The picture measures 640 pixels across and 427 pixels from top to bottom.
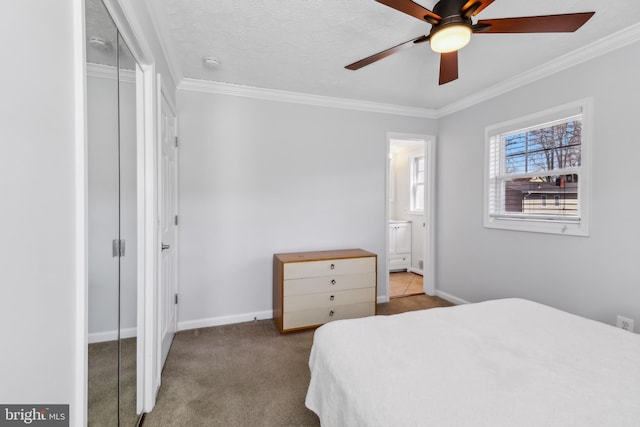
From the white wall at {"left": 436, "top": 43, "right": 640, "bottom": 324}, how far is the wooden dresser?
4.10ft

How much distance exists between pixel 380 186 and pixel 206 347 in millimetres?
2557

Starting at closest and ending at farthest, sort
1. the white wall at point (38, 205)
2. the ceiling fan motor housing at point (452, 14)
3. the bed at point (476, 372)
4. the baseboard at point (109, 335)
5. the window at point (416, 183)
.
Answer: the white wall at point (38, 205)
the bed at point (476, 372)
the baseboard at point (109, 335)
the ceiling fan motor housing at point (452, 14)
the window at point (416, 183)

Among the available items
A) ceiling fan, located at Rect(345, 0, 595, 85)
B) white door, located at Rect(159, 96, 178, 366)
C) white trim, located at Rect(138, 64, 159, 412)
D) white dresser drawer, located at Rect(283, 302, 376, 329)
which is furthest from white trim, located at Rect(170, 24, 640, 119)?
white dresser drawer, located at Rect(283, 302, 376, 329)

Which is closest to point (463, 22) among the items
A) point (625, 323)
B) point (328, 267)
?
point (328, 267)

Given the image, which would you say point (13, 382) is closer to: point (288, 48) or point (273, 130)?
point (288, 48)

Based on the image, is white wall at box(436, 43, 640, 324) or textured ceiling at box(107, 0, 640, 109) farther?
white wall at box(436, 43, 640, 324)

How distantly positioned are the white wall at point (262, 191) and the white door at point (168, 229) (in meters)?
0.13

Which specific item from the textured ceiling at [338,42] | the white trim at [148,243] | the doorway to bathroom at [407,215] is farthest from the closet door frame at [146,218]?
the doorway to bathroom at [407,215]

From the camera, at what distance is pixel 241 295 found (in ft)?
10.5

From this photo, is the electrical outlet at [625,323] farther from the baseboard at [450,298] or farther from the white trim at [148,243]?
the white trim at [148,243]

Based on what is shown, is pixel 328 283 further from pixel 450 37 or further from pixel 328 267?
pixel 450 37

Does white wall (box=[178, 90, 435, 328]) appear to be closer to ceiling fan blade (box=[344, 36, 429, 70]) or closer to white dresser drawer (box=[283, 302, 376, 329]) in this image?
white dresser drawer (box=[283, 302, 376, 329])

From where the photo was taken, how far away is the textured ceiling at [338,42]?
1.88 metres

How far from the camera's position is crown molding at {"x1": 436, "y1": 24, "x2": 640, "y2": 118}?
2129 mm
